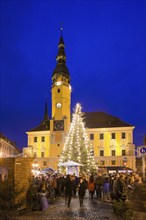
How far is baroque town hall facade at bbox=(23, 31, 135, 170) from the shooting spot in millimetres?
69188

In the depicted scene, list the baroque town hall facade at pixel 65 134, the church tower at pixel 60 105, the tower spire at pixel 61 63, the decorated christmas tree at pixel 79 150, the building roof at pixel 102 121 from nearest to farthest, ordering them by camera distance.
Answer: the decorated christmas tree at pixel 79 150
the baroque town hall facade at pixel 65 134
the church tower at pixel 60 105
the building roof at pixel 102 121
the tower spire at pixel 61 63

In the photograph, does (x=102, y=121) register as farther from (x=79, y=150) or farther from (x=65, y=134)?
(x=79, y=150)

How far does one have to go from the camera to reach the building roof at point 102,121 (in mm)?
71500

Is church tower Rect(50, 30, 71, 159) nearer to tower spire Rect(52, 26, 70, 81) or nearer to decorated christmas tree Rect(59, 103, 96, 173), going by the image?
tower spire Rect(52, 26, 70, 81)

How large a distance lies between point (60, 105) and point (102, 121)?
9.62 m

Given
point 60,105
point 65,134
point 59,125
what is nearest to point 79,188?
point 65,134

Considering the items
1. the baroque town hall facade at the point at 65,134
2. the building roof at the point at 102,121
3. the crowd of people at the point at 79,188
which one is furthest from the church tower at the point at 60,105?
the crowd of people at the point at 79,188

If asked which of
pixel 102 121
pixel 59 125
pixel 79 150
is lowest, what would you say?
pixel 79 150

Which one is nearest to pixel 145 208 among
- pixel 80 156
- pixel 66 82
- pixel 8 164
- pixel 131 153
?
pixel 8 164

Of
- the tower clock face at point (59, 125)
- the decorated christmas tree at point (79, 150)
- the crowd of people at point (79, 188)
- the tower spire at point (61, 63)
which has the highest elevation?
the tower spire at point (61, 63)

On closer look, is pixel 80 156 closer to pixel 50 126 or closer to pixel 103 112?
pixel 50 126

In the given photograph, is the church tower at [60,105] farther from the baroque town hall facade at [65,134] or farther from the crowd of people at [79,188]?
the crowd of people at [79,188]

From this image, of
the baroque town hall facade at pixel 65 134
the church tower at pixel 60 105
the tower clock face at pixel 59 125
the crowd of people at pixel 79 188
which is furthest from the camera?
the tower clock face at pixel 59 125

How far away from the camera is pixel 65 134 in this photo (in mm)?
70000
